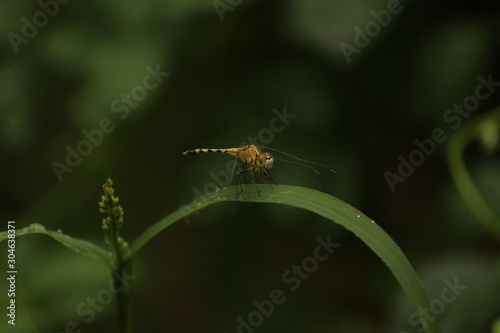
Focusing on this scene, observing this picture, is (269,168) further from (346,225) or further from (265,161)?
(346,225)

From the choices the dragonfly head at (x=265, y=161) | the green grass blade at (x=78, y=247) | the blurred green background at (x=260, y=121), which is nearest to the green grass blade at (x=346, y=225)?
the green grass blade at (x=78, y=247)

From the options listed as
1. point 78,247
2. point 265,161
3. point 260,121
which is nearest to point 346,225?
point 265,161

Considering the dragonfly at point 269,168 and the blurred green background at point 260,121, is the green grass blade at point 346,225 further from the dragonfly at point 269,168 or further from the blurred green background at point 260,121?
the blurred green background at point 260,121

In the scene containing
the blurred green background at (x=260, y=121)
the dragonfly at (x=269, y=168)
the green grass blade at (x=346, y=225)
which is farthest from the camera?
the blurred green background at (x=260, y=121)

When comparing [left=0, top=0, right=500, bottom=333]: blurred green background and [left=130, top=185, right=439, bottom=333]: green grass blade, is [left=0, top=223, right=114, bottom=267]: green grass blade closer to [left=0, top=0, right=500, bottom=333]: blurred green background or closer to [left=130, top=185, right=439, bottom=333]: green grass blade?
[left=130, top=185, right=439, bottom=333]: green grass blade

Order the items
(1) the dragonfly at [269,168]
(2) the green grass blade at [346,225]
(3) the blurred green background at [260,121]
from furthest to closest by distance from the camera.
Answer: (3) the blurred green background at [260,121] → (1) the dragonfly at [269,168] → (2) the green grass blade at [346,225]

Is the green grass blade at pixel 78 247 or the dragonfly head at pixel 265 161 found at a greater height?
the dragonfly head at pixel 265 161

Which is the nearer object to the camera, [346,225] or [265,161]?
[346,225]

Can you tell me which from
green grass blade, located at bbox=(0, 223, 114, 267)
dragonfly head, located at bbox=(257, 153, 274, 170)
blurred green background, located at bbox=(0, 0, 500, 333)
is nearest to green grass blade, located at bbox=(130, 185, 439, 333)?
green grass blade, located at bbox=(0, 223, 114, 267)
